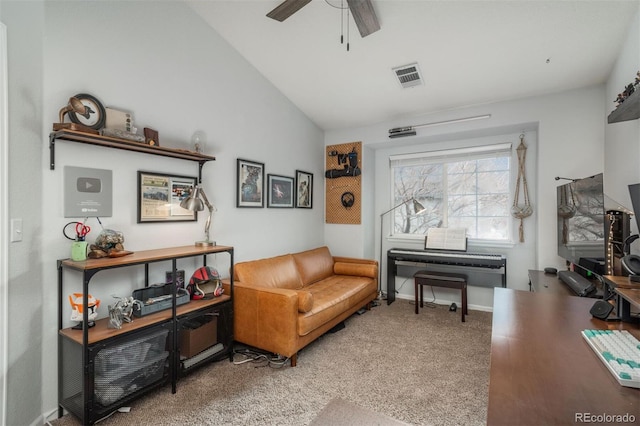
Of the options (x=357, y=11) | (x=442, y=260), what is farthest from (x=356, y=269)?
(x=357, y=11)

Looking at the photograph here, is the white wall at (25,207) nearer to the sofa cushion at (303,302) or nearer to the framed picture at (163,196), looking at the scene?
the framed picture at (163,196)

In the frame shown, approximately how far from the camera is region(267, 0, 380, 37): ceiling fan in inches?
79.5

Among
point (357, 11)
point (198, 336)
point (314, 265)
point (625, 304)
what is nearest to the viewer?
point (625, 304)

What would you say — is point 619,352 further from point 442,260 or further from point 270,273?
point 442,260

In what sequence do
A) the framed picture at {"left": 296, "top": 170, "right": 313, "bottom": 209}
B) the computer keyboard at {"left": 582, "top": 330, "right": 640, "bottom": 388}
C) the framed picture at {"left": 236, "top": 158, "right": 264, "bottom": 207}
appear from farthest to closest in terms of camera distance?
the framed picture at {"left": 296, "top": 170, "right": 313, "bottom": 209}
the framed picture at {"left": 236, "top": 158, "right": 264, "bottom": 207}
the computer keyboard at {"left": 582, "top": 330, "right": 640, "bottom": 388}

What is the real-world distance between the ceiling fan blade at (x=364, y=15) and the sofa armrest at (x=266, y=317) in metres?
2.16

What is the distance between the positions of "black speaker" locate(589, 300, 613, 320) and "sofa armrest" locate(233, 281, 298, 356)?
1894mm

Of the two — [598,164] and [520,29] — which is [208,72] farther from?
[598,164]

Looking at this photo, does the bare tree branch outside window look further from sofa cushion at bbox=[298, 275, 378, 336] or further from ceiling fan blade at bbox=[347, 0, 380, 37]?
ceiling fan blade at bbox=[347, 0, 380, 37]

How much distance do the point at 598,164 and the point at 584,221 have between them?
1.16m

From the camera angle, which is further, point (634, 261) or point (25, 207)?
point (25, 207)

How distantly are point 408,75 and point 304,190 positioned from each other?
6.44 ft

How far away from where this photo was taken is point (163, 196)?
2539 millimetres

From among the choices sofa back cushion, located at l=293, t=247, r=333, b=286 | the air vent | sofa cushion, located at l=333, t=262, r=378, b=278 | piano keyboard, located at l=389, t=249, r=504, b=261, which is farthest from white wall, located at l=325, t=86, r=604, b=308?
the air vent
